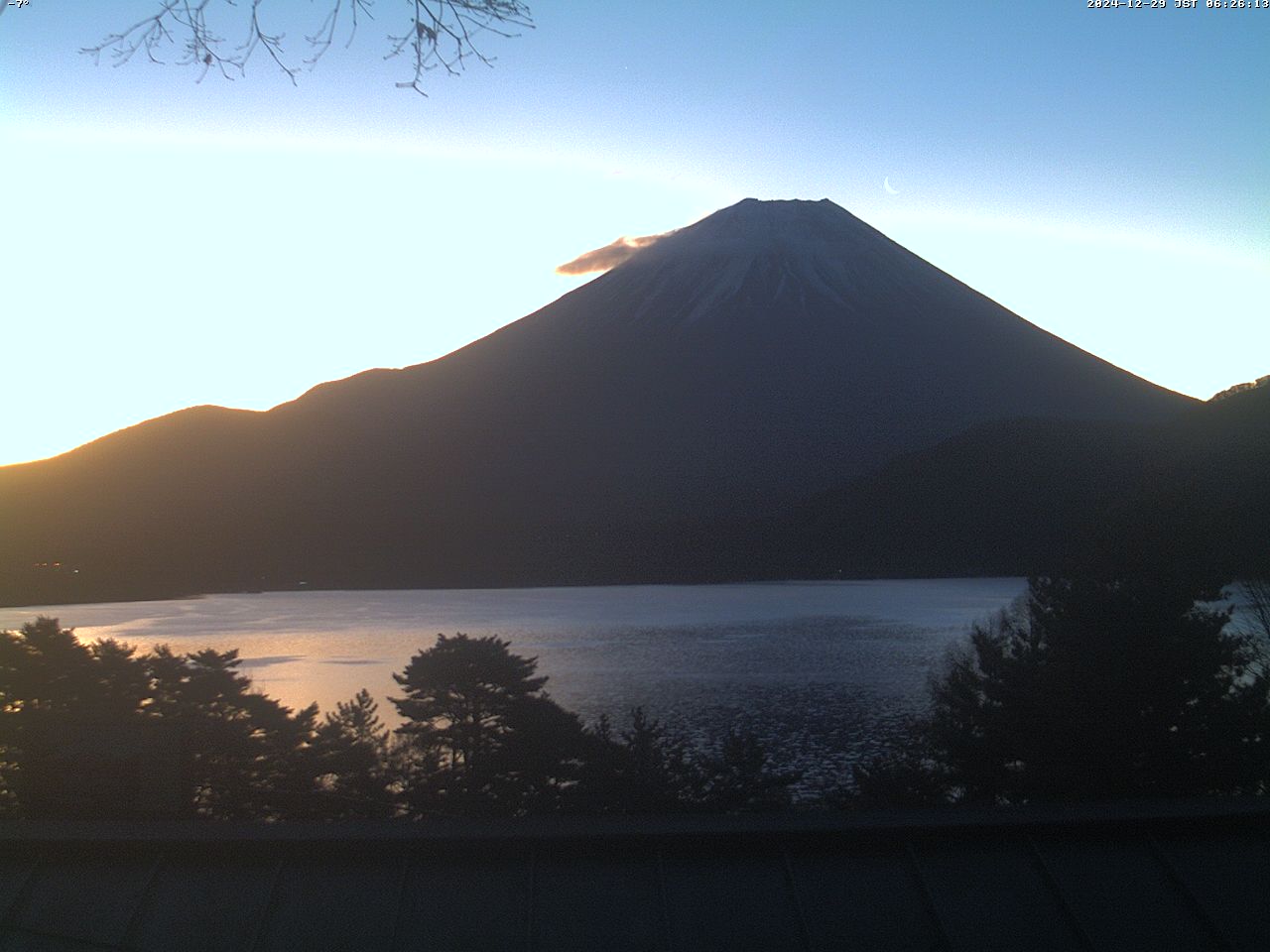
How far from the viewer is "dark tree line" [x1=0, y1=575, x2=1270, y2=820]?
29.5ft

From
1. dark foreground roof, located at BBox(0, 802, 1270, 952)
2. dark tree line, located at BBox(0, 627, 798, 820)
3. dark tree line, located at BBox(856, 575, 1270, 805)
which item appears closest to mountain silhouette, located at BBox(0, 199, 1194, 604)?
dark tree line, located at BBox(0, 627, 798, 820)

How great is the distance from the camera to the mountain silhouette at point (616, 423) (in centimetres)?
4166

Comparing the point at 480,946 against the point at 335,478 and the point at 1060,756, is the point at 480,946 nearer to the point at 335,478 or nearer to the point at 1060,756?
the point at 1060,756

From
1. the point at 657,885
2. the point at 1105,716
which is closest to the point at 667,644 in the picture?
the point at 1105,716

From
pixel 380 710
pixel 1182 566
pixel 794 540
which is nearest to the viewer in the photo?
pixel 1182 566

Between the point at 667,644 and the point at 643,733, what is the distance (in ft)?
46.3

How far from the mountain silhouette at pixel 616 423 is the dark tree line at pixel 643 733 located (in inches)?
560

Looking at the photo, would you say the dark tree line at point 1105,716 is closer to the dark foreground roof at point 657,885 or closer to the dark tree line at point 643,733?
the dark tree line at point 643,733

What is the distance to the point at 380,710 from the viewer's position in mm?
13984

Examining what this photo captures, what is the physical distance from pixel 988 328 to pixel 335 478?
1912 inches

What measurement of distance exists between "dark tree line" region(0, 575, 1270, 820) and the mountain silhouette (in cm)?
1423

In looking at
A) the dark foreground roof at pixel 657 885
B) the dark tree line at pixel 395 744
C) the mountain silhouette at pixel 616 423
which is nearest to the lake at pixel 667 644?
the dark tree line at pixel 395 744

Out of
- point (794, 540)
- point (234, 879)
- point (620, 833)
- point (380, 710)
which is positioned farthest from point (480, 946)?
point (794, 540)

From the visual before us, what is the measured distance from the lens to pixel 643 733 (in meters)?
10.2
